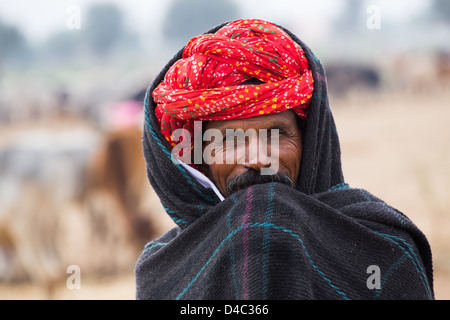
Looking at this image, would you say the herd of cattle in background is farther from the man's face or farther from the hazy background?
the man's face

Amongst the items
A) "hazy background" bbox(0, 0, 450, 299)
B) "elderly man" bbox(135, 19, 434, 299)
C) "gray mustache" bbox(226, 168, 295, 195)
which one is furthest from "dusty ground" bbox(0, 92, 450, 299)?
"gray mustache" bbox(226, 168, 295, 195)

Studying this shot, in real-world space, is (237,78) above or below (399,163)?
above

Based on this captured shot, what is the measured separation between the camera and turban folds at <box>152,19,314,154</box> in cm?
179

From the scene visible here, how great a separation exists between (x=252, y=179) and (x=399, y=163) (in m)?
9.47

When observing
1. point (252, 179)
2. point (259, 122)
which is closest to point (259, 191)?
point (252, 179)

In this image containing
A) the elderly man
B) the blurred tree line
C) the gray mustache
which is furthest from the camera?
the blurred tree line

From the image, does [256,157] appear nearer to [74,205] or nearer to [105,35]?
[74,205]

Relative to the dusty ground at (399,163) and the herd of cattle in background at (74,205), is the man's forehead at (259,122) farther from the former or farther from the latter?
the herd of cattle in background at (74,205)

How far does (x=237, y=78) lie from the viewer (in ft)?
6.09

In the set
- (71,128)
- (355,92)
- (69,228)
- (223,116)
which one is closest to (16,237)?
(69,228)

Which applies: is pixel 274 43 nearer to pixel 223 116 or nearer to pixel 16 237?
pixel 223 116

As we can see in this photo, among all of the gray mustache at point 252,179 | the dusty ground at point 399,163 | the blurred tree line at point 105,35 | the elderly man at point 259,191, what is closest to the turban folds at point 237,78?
the elderly man at point 259,191

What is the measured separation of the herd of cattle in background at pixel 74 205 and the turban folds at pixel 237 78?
502 centimetres

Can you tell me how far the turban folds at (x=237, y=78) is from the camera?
1.79 m
